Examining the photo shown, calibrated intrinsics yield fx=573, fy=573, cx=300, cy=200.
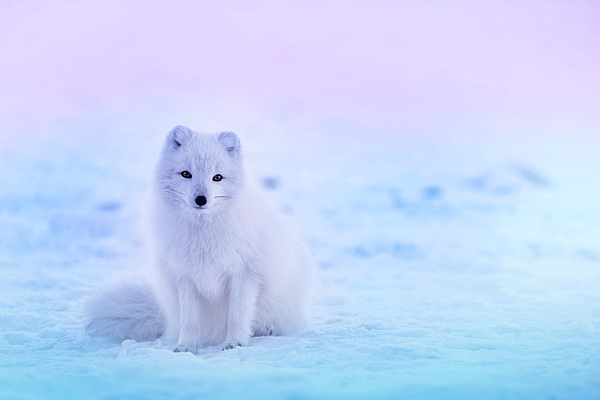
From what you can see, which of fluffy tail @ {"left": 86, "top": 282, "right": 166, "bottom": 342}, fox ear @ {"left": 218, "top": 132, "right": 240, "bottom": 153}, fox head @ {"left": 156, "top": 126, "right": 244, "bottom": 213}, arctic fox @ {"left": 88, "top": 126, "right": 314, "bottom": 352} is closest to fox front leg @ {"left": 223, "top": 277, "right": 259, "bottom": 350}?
arctic fox @ {"left": 88, "top": 126, "right": 314, "bottom": 352}

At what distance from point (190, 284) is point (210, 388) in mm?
674

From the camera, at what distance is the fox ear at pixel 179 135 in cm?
289

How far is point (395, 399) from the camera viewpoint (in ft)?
7.89

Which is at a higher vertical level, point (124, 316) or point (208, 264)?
point (208, 264)

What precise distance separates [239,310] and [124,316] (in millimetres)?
764

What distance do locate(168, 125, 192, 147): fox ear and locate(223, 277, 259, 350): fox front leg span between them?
765 mm

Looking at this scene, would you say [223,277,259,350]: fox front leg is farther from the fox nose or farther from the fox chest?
the fox nose

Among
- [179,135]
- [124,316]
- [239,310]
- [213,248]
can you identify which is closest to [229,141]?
[179,135]

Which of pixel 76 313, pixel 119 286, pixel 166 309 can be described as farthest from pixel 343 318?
pixel 76 313

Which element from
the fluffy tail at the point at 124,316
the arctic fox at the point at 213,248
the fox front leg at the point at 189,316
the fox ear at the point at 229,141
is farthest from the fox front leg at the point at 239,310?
the fox ear at the point at 229,141

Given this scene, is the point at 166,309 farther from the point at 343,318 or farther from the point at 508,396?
the point at 508,396

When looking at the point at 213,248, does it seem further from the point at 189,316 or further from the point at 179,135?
the point at 179,135

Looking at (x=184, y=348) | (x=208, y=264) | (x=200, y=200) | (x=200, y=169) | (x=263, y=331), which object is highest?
(x=200, y=169)

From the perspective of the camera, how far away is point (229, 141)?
294 centimetres
